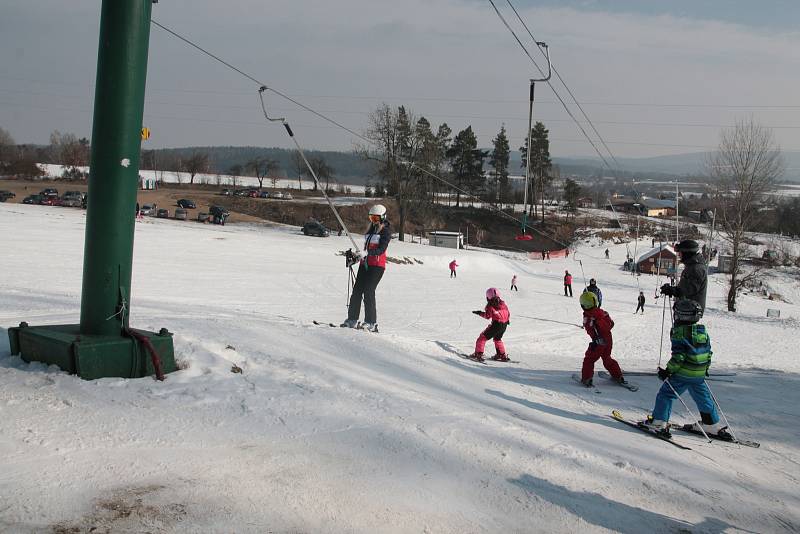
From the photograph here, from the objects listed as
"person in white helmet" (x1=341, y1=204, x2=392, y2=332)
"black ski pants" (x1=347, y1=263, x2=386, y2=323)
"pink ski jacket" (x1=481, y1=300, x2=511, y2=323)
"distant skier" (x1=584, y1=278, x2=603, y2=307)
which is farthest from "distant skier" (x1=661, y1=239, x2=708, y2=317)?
"black ski pants" (x1=347, y1=263, x2=386, y2=323)

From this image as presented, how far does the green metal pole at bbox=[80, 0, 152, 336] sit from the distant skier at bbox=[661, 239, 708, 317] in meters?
6.23

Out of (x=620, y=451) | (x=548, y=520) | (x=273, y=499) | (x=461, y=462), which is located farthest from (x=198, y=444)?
(x=620, y=451)

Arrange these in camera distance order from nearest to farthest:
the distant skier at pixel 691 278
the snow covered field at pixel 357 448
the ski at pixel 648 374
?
the snow covered field at pixel 357 448, the distant skier at pixel 691 278, the ski at pixel 648 374

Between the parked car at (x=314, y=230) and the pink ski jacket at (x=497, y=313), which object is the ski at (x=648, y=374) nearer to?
the pink ski jacket at (x=497, y=313)

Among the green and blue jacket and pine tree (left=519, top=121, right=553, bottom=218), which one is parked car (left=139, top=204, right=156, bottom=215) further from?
the green and blue jacket

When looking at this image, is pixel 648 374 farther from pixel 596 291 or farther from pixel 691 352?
pixel 691 352

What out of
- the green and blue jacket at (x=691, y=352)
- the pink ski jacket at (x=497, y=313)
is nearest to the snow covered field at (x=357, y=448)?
the green and blue jacket at (x=691, y=352)

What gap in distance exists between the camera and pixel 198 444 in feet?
14.4

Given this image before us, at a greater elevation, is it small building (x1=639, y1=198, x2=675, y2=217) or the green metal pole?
small building (x1=639, y1=198, x2=675, y2=217)

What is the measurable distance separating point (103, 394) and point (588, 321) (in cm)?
676

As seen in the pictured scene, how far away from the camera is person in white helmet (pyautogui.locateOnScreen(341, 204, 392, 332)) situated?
34.2 ft

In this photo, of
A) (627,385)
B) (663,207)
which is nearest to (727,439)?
(627,385)

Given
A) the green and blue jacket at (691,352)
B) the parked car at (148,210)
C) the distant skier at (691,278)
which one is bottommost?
the green and blue jacket at (691,352)

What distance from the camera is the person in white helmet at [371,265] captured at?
1044 centimetres
